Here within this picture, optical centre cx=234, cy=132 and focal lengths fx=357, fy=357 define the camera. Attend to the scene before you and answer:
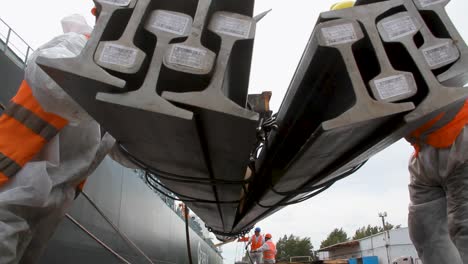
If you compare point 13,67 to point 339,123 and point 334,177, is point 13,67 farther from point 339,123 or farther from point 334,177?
point 339,123

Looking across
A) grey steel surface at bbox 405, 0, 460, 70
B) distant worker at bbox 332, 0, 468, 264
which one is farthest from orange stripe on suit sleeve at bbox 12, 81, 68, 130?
distant worker at bbox 332, 0, 468, 264

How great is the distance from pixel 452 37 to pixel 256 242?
29.0 feet

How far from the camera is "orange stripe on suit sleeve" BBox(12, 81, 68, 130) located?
1716 millimetres

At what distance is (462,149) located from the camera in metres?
2.03

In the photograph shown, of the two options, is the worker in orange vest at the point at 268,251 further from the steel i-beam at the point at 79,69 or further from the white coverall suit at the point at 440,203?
the steel i-beam at the point at 79,69

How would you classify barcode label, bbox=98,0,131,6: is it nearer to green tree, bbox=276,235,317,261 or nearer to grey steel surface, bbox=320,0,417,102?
grey steel surface, bbox=320,0,417,102

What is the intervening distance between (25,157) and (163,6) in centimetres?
99

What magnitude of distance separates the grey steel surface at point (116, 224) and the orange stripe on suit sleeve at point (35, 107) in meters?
1.81

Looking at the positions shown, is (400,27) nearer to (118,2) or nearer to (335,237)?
(118,2)

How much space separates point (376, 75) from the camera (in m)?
1.39

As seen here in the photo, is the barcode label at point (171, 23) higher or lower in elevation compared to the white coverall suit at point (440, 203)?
higher

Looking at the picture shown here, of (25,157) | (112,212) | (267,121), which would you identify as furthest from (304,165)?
(112,212)

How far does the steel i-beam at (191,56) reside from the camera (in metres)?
1.15

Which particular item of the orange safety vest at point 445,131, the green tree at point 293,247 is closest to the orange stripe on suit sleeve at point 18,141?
the orange safety vest at point 445,131
